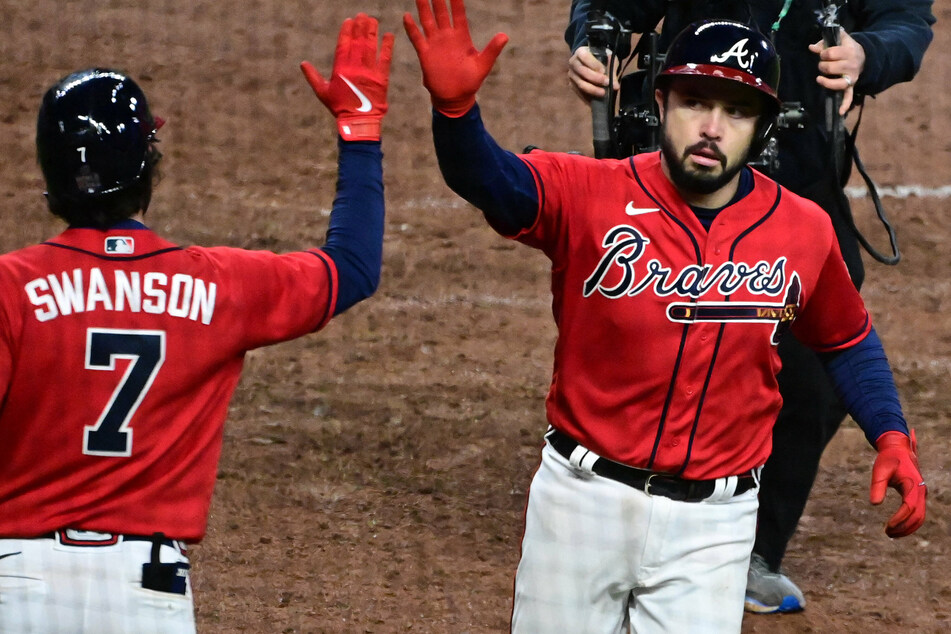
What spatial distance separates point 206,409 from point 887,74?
2613 mm

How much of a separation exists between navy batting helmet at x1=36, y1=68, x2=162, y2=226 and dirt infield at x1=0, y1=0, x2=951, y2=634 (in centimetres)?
231

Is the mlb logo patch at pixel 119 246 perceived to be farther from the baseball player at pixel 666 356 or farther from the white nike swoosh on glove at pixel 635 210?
the white nike swoosh on glove at pixel 635 210

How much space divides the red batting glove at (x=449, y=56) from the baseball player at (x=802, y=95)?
40.4 inches

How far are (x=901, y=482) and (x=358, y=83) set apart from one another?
1637mm

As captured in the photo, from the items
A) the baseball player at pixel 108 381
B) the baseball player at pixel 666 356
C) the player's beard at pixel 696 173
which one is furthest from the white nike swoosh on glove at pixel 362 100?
the player's beard at pixel 696 173

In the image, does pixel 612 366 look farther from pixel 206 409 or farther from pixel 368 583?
pixel 368 583

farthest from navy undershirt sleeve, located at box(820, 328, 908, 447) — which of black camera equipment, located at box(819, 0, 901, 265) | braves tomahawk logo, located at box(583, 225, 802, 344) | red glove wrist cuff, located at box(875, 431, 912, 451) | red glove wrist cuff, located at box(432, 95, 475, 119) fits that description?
red glove wrist cuff, located at box(432, 95, 475, 119)

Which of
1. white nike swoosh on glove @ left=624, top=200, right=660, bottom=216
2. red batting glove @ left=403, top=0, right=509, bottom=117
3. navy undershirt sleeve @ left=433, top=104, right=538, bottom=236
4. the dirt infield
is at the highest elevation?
red batting glove @ left=403, top=0, right=509, bottom=117

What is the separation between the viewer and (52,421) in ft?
8.30

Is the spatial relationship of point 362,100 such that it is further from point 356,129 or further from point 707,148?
point 707,148

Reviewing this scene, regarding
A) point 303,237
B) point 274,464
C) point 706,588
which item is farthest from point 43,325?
point 303,237

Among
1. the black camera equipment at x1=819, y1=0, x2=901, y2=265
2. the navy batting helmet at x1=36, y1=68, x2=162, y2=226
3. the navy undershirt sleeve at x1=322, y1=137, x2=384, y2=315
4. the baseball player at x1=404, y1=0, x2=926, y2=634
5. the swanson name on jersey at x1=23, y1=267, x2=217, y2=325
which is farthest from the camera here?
the black camera equipment at x1=819, y1=0, x2=901, y2=265

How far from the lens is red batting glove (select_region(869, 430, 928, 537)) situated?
3215mm

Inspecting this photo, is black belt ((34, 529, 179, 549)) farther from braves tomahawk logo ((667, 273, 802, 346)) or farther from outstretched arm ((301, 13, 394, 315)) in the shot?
braves tomahawk logo ((667, 273, 802, 346))
